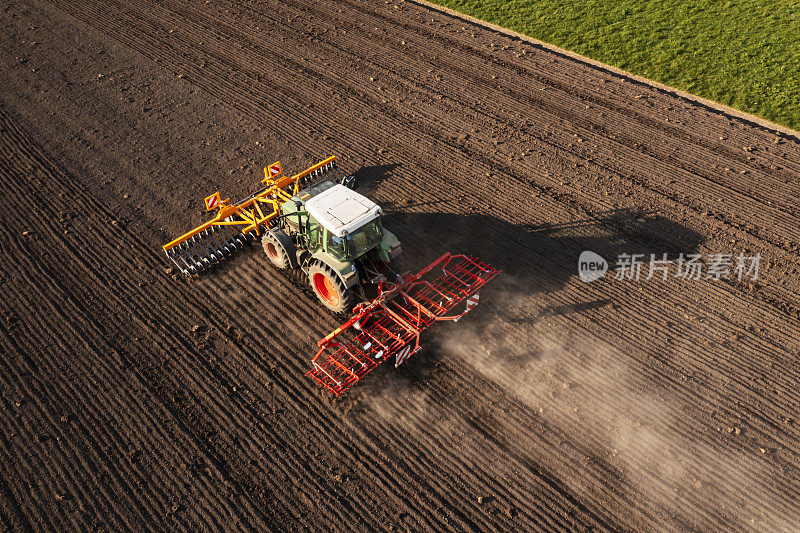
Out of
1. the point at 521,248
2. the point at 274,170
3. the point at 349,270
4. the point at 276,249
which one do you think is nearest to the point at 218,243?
the point at 276,249

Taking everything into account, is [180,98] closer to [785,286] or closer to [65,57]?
[65,57]

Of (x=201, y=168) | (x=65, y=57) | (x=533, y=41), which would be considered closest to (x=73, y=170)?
(x=201, y=168)

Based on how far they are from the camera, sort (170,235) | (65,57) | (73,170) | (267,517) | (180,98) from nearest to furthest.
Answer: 1. (267,517)
2. (170,235)
3. (73,170)
4. (180,98)
5. (65,57)

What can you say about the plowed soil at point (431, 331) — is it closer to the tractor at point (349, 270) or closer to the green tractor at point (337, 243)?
the tractor at point (349, 270)

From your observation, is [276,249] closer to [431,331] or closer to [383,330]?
[383,330]

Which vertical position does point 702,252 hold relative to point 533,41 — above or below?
below

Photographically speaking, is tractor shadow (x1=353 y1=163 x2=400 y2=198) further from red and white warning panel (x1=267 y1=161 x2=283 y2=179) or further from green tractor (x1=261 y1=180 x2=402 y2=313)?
green tractor (x1=261 y1=180 x2=402 y2=313)

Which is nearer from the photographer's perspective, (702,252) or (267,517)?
(267,517)

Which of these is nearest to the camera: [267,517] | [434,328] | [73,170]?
[267,517]
